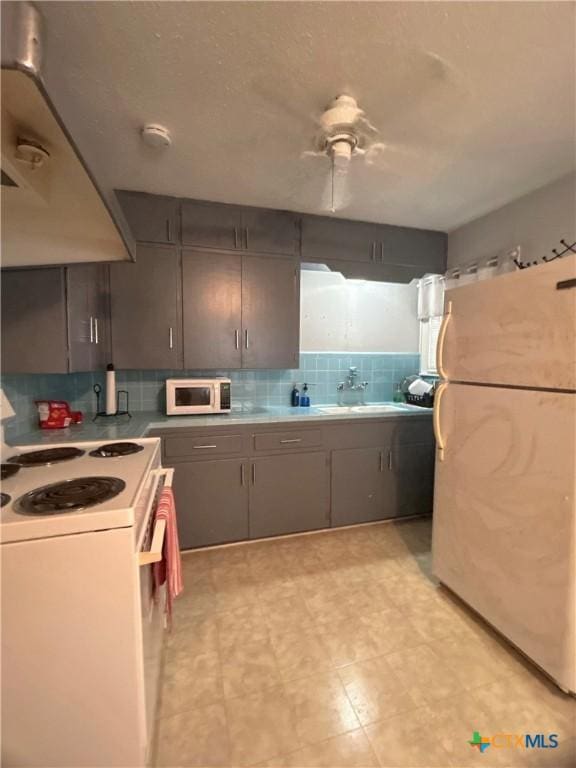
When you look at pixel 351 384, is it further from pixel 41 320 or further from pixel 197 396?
pixel 41 320

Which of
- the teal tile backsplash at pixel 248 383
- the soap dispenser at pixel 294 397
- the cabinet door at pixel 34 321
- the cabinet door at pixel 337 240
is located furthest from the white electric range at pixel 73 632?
the cabinet door at pixel 337 240

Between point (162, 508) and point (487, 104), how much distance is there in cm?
218

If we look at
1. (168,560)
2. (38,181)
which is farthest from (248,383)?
(38,181)

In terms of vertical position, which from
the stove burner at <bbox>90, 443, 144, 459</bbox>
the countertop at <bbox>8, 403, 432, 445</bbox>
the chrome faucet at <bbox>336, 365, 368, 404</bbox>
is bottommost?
the stove burner at <bbox>90, 443, 144, 459</bbox>

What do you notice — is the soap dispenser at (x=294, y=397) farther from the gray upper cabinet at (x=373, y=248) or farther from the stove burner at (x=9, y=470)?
the stove burner at (x=9, y=470)

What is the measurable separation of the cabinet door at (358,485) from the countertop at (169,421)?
0.31 meters

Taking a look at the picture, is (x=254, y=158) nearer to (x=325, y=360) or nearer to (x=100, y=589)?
(x=325, y=360)

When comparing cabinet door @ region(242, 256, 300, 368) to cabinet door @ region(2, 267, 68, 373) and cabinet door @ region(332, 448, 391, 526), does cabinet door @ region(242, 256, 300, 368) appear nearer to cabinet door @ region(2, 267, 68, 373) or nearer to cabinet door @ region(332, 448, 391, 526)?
cabinet door @ region(332, 448, 391, 526)

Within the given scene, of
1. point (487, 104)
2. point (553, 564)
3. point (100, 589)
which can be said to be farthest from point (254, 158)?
point (553, 564)

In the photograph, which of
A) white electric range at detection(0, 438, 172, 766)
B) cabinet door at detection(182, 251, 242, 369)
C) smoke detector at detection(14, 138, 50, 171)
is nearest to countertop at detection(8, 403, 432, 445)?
cabinet door at detection(182, 251, 242, 369)

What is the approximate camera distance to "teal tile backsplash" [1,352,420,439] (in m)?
2.15

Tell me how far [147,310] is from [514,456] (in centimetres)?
238

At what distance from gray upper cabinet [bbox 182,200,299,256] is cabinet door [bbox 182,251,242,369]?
10 centimetres

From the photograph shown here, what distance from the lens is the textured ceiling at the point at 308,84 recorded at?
3.73 feet
